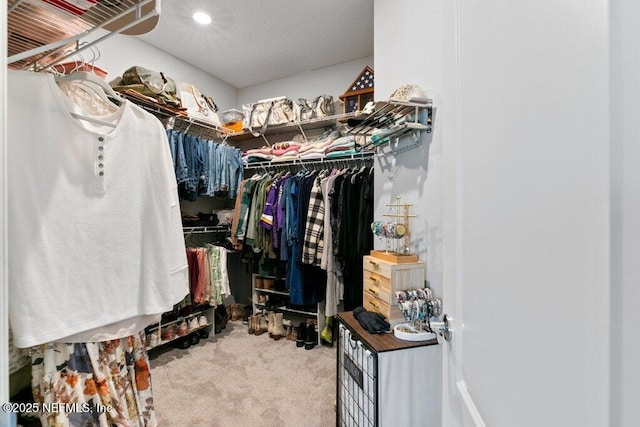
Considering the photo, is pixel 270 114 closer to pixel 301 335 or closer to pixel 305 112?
pixel 305 112

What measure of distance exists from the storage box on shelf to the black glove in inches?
1.7

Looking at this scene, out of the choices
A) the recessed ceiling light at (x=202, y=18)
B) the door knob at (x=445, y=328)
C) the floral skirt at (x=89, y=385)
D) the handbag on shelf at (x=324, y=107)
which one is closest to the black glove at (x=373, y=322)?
the door knob at (x=445, y=328)

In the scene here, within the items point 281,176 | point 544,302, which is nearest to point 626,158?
point 544,302

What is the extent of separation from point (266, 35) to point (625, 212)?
2.95 meters

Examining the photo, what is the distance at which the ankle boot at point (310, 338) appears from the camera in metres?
2.57

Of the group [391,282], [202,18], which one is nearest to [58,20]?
[391,282]

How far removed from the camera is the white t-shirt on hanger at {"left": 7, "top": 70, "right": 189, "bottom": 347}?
2.27 feet

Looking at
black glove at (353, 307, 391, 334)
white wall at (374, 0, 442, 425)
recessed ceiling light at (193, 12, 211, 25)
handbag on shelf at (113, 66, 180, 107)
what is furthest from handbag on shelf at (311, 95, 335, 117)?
black glove at (353, 307, 391, 334)

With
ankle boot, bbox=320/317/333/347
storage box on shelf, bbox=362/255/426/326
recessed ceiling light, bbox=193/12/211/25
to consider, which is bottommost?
ankle boot, bbox=320/317/333/347

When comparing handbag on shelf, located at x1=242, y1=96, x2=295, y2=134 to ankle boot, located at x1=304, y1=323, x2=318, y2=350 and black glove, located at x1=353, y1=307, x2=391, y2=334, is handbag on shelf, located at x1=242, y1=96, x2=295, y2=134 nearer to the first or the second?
ankle boot, located at x1=304, y1=323, x2=318, y2=350

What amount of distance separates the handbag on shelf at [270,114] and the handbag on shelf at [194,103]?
0.40 meters

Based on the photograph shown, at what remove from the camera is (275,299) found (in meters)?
2.99

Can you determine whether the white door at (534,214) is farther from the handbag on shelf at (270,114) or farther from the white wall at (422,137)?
the handbag on shelf at (270,114)

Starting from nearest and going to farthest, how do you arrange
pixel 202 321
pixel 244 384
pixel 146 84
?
pixel 244 384 → pixel 146 84 → pixel 202 321
